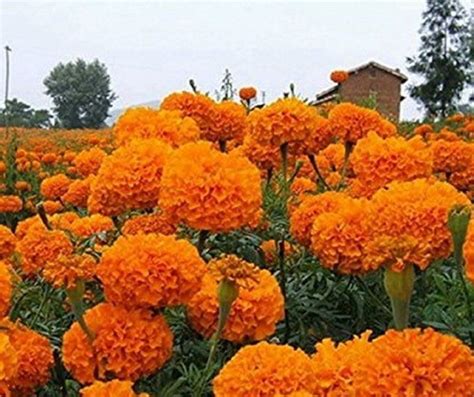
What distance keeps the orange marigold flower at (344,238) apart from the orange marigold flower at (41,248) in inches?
20.1

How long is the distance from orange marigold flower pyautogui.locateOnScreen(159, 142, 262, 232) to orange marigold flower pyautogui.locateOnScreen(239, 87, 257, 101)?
57.4 inches

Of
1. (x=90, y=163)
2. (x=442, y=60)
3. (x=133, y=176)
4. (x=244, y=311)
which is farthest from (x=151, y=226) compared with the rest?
(x=442, y=60)

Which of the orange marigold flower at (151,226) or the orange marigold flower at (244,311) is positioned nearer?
the orange marigold flower at (244,311)

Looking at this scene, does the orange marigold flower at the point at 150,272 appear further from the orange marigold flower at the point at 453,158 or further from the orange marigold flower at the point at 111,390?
the orange marigold flower at the point at 453,158

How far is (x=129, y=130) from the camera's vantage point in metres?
1.91

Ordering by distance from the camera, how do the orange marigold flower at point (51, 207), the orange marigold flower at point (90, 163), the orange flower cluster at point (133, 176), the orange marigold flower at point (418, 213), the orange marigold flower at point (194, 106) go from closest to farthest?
the orange marigold flower at point (418, 213), the orange flower cluster at point (133, 176), the orange marigold flower at point (194, 106), the orange marigold flower at point (90, 163), the orange marigold flower at point (51, 207)

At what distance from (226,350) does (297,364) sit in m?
0.46

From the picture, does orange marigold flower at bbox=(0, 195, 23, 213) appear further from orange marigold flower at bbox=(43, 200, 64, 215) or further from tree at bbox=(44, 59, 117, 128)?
tree at bbox=(44, 59, 117, 128)

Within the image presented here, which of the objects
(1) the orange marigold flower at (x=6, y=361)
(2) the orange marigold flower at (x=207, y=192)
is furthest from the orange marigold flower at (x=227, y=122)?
(1) the orange marigold flower at (x=6, y=361)

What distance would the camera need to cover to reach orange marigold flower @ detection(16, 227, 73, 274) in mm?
Answer: 1767

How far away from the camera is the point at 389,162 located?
184 centimetres

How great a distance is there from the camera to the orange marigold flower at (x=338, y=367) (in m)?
1.05

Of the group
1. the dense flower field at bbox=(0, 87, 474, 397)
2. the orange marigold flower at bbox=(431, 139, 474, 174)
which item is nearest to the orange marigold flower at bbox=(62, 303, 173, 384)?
the dense flower field at bbox=(0, 87, 474, 397)

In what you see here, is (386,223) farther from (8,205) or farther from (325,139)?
(8,205)
